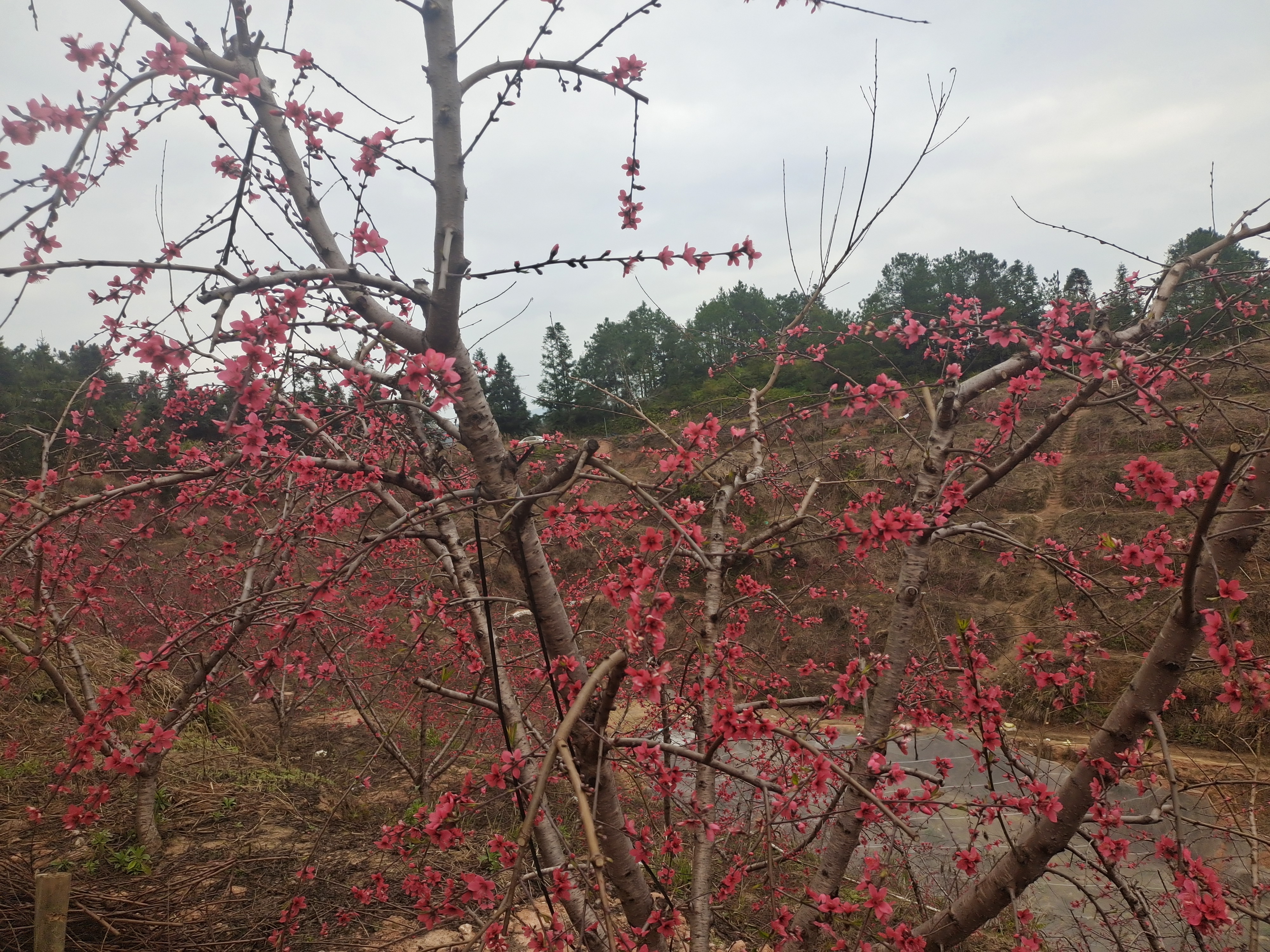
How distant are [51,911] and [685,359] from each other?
25.9 metres

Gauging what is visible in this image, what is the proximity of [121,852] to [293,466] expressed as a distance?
4.33m

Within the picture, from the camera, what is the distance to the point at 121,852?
14.8 ft

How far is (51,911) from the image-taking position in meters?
2.44

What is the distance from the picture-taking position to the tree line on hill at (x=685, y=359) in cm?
385

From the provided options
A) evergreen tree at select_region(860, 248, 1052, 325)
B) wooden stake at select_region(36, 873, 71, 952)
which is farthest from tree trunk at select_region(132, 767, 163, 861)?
evergreen tree at select_region(860, 248, 1052, 325)

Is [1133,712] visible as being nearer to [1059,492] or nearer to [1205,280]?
[1205,280]

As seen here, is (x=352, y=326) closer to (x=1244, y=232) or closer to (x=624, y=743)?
(x=624, y=743)

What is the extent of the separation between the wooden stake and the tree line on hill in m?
2.20

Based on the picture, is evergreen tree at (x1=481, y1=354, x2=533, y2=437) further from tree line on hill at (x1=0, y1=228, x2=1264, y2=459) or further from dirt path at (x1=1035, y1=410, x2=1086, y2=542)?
dirt path at (x1=1035, y1=410, x2=1086, y2=542)

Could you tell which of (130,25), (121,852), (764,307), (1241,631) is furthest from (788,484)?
(764,307)

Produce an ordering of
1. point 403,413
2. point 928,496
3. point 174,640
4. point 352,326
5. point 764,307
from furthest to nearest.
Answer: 1. point 764,307
2. point 403,413
3. point 928,496
4. point 352,326
5. point 174,640

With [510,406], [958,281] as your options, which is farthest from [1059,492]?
[510,406]

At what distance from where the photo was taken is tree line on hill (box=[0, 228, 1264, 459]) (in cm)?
385

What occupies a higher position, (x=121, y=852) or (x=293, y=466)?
(x=293, y=466)
